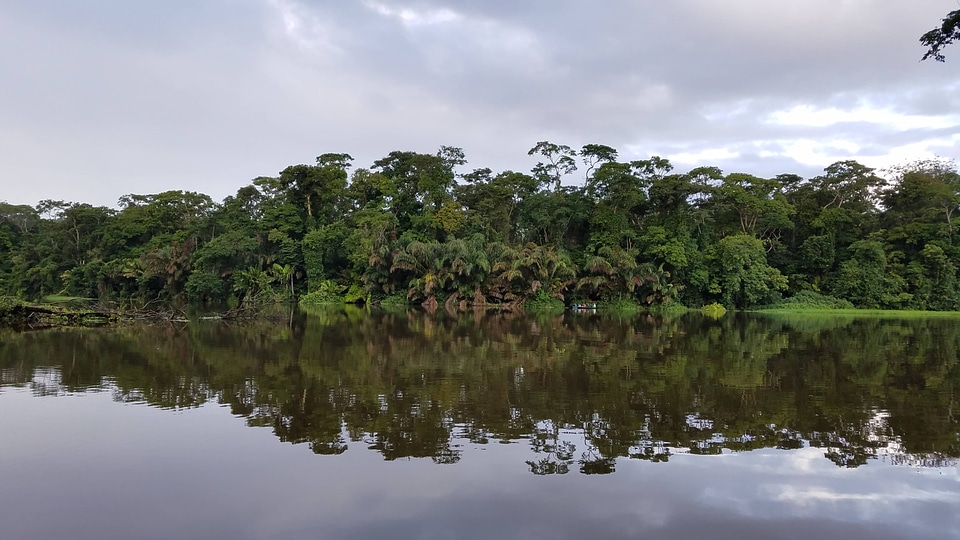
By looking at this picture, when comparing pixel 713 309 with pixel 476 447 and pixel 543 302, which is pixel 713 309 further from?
pixel 476 447

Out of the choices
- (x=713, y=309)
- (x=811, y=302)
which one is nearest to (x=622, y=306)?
(x=713, y=309)

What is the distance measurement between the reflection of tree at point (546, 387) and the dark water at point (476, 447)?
0.16ft

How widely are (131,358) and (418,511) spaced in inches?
387

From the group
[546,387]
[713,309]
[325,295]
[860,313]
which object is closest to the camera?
[546,387]

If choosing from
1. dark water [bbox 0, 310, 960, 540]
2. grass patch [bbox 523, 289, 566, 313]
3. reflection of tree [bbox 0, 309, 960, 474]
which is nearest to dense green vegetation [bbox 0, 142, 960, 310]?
grass patch [bbox 523, 289, 566, 313]

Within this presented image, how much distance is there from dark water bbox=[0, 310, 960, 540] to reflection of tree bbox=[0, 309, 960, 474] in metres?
0.05

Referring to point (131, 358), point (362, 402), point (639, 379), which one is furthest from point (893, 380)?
point (131, 358)

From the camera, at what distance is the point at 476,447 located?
5777mm

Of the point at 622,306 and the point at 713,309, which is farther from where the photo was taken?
the point at 622,306

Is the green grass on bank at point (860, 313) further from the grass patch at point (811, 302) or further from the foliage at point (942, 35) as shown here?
the foliage at point (942, 35)

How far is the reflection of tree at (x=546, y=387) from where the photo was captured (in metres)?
6.04

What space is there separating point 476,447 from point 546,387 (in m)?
2.98

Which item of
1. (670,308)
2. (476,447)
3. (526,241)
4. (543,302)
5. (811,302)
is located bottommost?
(670,308)

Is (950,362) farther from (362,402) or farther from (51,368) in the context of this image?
(51,368)
